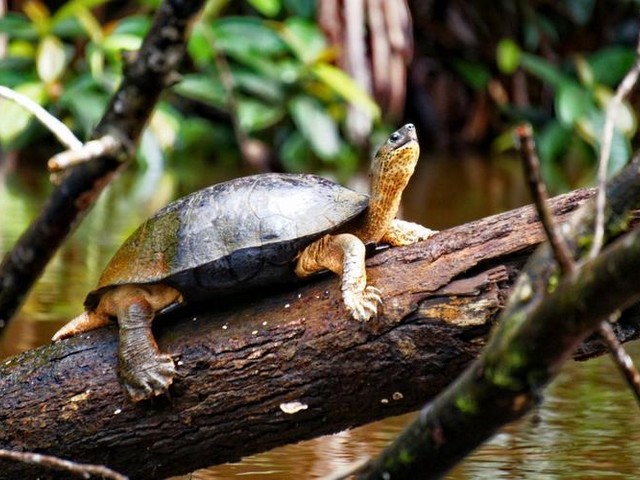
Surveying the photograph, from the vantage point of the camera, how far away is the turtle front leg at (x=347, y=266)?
2658 mm

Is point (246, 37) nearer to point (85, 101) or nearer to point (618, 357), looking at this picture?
point (85, 101)

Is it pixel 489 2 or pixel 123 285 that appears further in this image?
pixel 489 2

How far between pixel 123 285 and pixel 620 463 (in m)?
1.28

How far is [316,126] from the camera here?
10672mm

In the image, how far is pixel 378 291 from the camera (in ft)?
8.86

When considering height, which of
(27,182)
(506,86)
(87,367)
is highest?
(506,86)

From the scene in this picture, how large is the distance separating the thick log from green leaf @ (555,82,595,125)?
812 centimetres

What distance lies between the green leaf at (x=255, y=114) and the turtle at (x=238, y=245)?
7.69 meters

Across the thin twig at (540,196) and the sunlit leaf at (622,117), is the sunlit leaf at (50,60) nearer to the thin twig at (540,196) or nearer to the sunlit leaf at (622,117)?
the sunlit leaf at (622,117)

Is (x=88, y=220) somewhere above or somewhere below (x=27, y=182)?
below

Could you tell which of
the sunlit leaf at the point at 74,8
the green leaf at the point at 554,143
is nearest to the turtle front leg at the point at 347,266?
the sunlit leaf at the point at 74,8

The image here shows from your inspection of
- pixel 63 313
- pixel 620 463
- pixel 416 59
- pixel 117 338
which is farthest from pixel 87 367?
pixel 416 59

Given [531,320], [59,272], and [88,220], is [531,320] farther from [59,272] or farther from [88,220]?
[88,220]

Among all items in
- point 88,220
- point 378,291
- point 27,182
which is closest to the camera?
point 378,291
